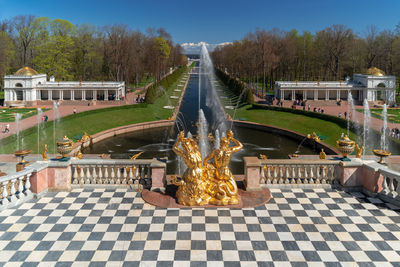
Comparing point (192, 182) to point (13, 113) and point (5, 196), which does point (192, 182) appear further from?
point (13, 113)

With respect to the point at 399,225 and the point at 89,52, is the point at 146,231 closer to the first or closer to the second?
the point at 399,225

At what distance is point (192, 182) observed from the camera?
42.6 feet

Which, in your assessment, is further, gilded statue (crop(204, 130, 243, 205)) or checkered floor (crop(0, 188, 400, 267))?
gilded statue (crop(204, 130, 243, 205))

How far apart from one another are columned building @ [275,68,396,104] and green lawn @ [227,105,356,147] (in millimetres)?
14919

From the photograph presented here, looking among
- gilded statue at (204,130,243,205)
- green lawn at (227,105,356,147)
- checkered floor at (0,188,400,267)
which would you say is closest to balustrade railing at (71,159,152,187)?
checkered floor at (0,188,400,267)

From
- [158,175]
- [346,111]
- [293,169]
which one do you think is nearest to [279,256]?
[293,169]

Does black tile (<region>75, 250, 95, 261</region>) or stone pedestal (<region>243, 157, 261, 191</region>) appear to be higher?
stone pedestal (<region>243, 157, 261, 191</region>)

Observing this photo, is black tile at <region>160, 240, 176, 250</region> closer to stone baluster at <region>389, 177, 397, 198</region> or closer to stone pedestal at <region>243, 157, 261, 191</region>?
stone pedestal at <region>243, 157, 261, 191</region>

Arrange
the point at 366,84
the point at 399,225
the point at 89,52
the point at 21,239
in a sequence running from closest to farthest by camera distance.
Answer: the point at 21,239 → the point at 399,225 → the point at 366,84 → the point at 89,52

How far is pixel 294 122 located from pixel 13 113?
4371cm

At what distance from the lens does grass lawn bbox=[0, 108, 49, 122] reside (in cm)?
5044

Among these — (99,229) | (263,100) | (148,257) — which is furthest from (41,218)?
(263,100)

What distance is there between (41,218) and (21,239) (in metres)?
1.42

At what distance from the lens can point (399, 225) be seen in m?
11.5
